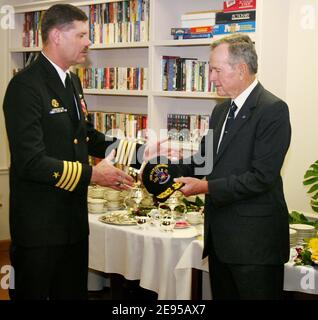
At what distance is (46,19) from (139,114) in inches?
87.2

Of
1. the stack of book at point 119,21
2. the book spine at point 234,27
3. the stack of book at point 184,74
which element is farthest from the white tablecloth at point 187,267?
the stack of book at point 119,21

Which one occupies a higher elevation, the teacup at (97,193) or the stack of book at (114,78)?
the stack of book at (114,78)

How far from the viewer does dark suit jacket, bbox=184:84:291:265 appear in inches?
94.7

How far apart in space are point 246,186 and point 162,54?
6.87ft

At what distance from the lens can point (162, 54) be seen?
4.26 metres

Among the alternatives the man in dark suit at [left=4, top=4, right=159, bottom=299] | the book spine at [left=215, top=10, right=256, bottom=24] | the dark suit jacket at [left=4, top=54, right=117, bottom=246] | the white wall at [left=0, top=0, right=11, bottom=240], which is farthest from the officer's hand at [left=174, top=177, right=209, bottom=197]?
the white wall at [left=0, top=0, right=11, bottom=240]

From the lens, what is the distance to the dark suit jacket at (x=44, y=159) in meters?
2.31

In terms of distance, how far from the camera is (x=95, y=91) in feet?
15.5

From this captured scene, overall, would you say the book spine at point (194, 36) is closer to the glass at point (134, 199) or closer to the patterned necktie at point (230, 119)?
the glass at point (134, 199)

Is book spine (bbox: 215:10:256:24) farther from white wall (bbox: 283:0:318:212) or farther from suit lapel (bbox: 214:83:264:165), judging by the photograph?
suit lapel (bbox: 214:83:264:165)

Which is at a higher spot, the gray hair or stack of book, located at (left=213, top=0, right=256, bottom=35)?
stack of book, located at (left=213, top=0, right=256, bottom=35)

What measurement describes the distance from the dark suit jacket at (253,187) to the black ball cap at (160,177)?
0.93 ft

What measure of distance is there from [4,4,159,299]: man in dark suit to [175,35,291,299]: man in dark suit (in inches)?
18.6
